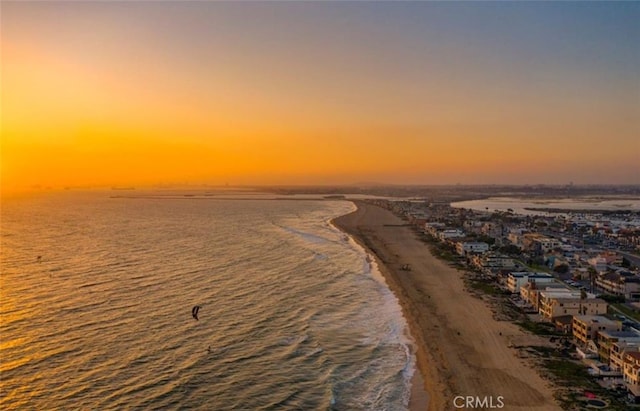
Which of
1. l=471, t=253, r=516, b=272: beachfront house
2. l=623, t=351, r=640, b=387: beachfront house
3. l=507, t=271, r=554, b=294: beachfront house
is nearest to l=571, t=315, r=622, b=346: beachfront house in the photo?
l=623, t=351, r=640, b=387: beachfront house

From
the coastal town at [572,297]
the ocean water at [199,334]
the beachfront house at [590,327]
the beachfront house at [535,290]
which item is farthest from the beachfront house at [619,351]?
the beachfront house at [535,290]

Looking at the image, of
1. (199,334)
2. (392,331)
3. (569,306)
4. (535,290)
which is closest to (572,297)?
(569,306)

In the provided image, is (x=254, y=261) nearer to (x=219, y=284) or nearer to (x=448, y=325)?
(x=219, y=284)

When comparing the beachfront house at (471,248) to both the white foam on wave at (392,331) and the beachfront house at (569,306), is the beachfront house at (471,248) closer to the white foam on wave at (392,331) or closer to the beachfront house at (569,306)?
the white foam on wave at (392,331)

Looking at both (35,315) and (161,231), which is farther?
(161,231)

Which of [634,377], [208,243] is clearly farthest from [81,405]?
[208,243]
